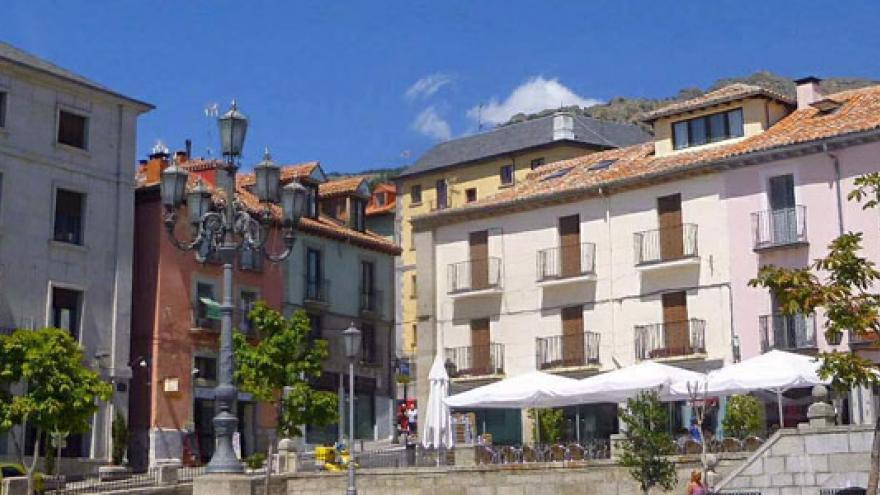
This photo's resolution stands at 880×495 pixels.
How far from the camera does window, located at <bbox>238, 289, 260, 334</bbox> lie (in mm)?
42688

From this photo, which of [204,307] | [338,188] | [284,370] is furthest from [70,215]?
[338,188]

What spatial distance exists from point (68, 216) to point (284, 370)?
1002cm

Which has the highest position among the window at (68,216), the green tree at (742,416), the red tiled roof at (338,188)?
the red tiled roof at (338,188)

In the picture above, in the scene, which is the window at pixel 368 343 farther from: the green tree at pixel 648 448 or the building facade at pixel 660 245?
the green tree at pixel 648 448

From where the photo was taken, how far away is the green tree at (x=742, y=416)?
2959 centimetres

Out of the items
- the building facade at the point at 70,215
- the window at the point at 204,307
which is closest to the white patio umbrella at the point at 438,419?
the building facade at the point at 70,215

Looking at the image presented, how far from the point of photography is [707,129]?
3591cm

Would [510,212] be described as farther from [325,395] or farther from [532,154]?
[532,154]

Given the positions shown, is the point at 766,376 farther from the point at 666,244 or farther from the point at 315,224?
the point at 315,224

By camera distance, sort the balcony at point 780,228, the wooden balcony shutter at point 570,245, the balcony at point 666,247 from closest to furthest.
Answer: the balcony at point 780,228 < the balcony at point 666,247 < the wooden balcony shutter at point 570,245

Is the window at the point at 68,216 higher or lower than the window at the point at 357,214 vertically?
lower

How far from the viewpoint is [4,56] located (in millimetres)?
36156

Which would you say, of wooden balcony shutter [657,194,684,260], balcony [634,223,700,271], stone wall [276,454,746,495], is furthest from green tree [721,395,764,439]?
wooden balcony shutter [657,194,684,260]

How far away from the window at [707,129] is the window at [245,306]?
593 inches
